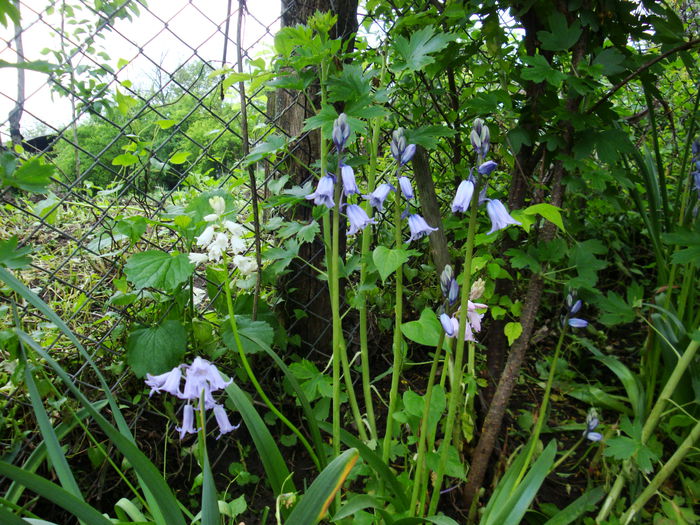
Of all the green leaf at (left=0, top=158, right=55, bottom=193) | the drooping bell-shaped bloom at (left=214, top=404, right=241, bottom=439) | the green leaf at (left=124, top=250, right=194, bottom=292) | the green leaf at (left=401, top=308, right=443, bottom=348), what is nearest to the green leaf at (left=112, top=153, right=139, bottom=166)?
the green leaf at (left=124, top=250, right=194, bottom=292)

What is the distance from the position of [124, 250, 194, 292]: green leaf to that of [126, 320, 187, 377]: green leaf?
0.60ft

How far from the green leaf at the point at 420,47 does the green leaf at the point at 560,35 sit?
29cm

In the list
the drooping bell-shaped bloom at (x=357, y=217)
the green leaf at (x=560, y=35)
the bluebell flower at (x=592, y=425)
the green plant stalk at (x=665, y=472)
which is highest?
the green leaf at (x=560, y=35)

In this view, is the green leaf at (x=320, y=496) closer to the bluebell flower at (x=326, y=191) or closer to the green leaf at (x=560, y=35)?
the bluebell flower at (x=326, y=191)

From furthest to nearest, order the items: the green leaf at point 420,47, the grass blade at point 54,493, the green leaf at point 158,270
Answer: the green leaf at point 158,270 → the green leaf at point 420,47 → the grass blade at point 54,493

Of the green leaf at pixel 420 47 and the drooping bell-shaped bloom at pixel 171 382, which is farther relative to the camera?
the green leaf at pixel 420 47

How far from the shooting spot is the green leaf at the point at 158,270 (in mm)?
1201

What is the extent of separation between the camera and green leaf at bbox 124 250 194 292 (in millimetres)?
1201

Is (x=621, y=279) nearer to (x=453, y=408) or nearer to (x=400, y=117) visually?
(x=400, y=117)

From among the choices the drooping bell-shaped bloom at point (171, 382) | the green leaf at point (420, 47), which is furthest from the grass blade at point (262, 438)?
the green leaf at point (420, 47)

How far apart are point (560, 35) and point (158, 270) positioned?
125 centimetres

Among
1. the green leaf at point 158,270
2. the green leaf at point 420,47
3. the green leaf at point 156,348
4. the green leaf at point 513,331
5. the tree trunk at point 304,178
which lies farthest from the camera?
the tree trunk at point 304,178

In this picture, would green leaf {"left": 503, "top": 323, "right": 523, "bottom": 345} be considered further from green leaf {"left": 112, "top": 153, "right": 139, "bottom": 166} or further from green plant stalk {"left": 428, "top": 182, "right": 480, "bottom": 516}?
green leaf {"left": 112, "top": 153, "right": 139, "bottom": 166}

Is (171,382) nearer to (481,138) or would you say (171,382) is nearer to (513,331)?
(481,138)
